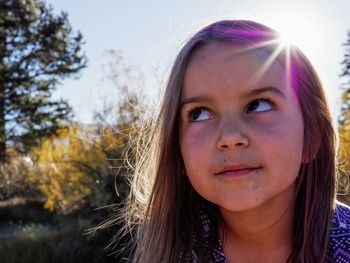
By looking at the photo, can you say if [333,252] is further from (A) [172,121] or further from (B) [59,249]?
(B) [59,249]

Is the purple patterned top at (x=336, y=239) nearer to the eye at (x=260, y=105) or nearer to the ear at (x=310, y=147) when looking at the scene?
the ear at (x=310, y=147)

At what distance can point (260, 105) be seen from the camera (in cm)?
117

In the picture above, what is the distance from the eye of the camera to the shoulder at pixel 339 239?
123 cm

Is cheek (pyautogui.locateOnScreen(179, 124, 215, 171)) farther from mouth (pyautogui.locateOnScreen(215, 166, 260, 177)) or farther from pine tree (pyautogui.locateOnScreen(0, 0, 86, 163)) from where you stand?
pine tree (pyautogui.locateOnScreen(0, 0, 86, 163))

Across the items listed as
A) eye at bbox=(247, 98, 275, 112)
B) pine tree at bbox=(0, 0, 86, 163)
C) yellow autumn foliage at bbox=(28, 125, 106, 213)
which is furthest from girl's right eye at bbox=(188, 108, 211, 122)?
pine tree at bbox=(0, 0, 86, 163)

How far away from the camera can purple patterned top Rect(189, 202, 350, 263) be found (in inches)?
48.7

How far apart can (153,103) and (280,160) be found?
582mm

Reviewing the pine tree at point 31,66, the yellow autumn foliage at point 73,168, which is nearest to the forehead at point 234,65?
the yellow autumn foliage at point 73,168

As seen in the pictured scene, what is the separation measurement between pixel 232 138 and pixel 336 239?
16.3 inches

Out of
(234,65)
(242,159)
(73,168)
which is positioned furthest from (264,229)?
(73,168)

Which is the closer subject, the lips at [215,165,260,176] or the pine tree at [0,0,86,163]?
the lips at [215,165,260,176]

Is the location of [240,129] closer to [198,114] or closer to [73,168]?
[198,114]

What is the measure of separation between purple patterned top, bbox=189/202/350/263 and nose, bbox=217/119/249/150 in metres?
0.36

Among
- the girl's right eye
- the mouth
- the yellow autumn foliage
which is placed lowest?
the yellow autumn foliage
